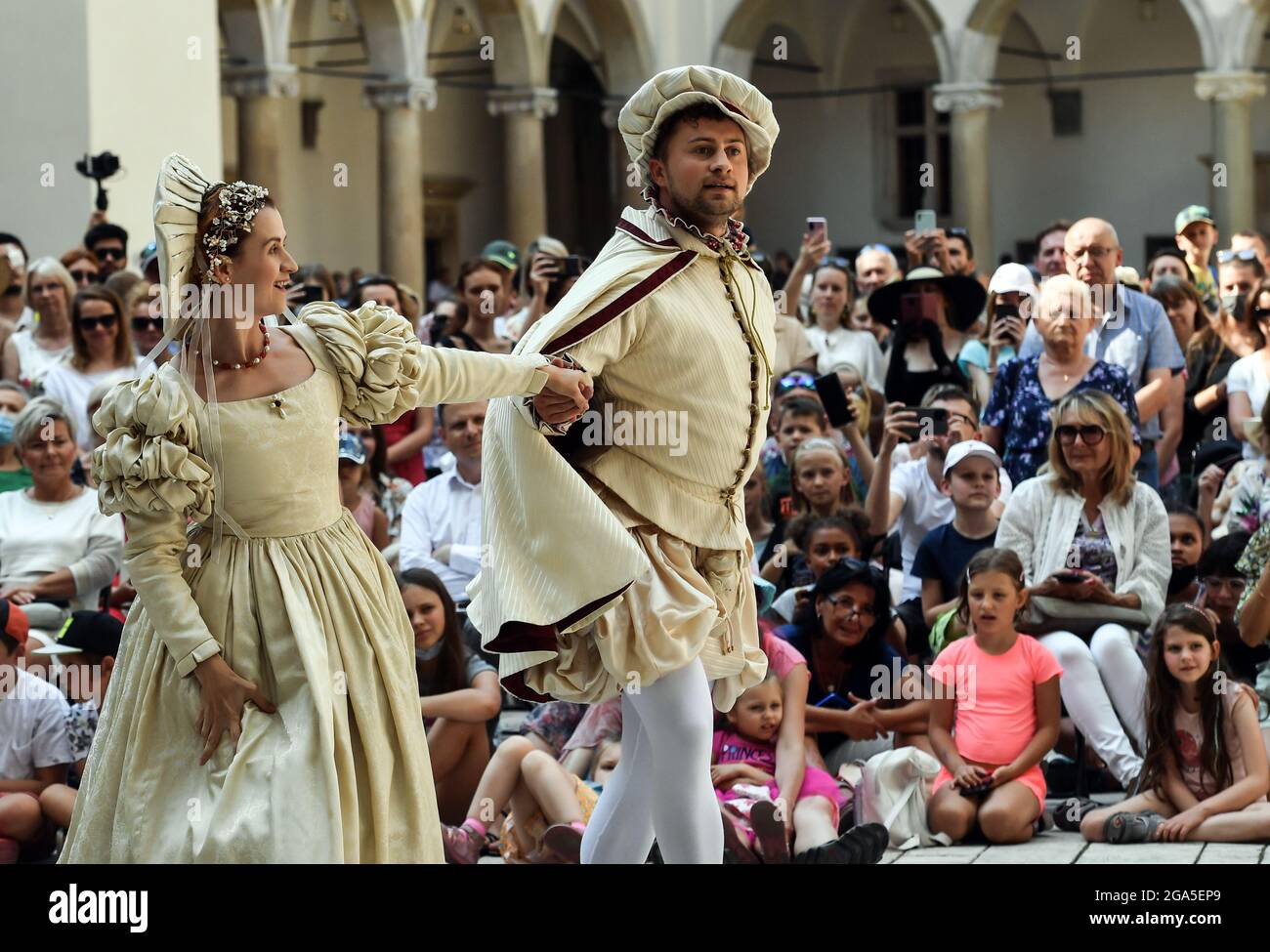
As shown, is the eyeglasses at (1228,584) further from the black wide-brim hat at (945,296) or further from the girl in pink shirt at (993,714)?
the black wide-brim hat at (945,296)

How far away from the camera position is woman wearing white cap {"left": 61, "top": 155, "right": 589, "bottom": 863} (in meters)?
3.85

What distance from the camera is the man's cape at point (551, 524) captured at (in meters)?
4.24

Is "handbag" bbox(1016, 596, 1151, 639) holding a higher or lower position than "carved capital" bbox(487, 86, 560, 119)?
lower

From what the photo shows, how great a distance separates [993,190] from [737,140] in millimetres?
22483

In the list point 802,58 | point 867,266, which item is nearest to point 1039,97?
point 802,58

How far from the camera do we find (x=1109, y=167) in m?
25.4

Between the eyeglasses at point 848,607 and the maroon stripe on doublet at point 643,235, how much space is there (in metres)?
2.42

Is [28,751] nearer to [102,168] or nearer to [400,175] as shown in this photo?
[102,168]

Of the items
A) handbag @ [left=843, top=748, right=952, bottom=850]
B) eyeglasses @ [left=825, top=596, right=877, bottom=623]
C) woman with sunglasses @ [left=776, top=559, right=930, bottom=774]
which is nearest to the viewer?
handbag @ [left=843, top=748, right=952, bottom=850]

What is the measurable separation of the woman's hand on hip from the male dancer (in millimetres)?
649

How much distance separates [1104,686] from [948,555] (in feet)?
2.80

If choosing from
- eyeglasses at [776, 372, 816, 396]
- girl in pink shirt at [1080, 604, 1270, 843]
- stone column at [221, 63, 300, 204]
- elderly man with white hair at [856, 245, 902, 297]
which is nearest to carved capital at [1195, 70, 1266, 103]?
stone column at [221, 63, 300, 204]

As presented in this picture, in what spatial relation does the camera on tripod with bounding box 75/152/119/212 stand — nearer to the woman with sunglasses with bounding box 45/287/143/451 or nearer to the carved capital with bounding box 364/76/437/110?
the woman with sunglasses with bounding box 45/287/143/451

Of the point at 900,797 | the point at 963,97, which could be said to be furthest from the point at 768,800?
the point at 963,97
